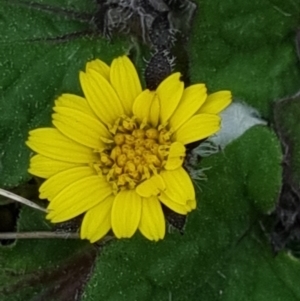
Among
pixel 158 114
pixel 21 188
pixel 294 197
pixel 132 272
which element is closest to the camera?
pixel 158 114

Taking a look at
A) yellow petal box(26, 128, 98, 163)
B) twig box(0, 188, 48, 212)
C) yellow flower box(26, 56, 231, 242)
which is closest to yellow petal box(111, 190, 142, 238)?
yellow flower box(26, 56, 231, 242)

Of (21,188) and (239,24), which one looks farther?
(21,188)

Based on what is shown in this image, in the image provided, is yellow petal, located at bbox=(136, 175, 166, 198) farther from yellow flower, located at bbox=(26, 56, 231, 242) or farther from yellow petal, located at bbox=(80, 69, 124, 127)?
yellow petal, located at bbox=(80, 69, 124, 127)

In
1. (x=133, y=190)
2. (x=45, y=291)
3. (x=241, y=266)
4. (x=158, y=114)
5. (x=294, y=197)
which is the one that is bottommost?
(x=45, y=291)

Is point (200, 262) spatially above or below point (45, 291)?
above

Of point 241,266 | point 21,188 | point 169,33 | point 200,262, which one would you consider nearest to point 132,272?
point 200,262

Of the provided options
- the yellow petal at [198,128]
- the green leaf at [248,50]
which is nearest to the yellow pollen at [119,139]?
the yellow petal at [198,128]

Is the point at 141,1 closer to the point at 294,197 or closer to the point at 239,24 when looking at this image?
the point at 239,24
